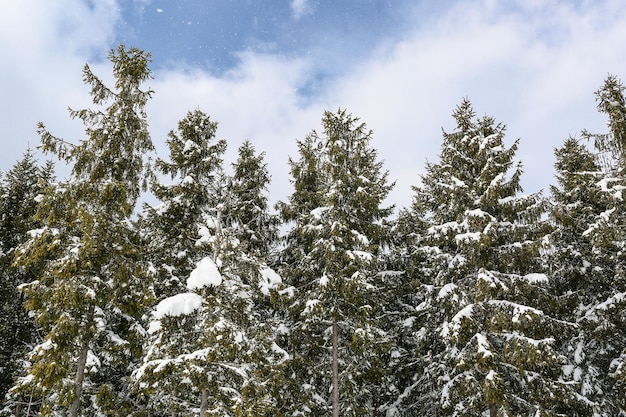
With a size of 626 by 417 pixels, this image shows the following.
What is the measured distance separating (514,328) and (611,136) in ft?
22.6

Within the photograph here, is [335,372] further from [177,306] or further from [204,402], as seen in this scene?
[177,306]

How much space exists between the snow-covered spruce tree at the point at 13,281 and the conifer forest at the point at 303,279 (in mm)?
84

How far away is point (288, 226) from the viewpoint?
849 inches

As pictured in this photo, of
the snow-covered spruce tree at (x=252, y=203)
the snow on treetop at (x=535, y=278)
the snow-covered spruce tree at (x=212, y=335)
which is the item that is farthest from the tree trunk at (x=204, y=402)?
the snow on treetop at (x=535, y=278)

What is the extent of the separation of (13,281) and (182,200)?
903cm

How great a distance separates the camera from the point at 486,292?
15.3m

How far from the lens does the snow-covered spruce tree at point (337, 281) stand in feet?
55.7

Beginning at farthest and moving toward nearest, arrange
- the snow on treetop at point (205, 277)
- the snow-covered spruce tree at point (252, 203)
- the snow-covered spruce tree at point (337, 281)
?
the snow-covered spruce tree at point (252, 203) < the snow-covered spruce tree at point (337, 281) < the snow on treetop at point (205, 277)

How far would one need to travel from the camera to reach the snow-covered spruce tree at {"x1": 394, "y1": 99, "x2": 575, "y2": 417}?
14961 mm

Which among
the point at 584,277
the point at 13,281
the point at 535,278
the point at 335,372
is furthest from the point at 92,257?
the point at 584,277

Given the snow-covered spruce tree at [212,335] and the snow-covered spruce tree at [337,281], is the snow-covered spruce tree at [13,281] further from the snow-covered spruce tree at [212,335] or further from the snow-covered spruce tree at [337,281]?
the snow-covered spruce tree at [337,281]

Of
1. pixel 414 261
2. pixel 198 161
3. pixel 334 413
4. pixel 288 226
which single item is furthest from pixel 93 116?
pixel 414 261

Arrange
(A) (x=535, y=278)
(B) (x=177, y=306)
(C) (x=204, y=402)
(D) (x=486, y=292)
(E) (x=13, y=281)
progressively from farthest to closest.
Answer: (E) (x=13, y=281) < (A) (x=535, y=278) < (D) (x=486, y=292) < (C) (x=204, y=402) < (B) (x=177, y=306)

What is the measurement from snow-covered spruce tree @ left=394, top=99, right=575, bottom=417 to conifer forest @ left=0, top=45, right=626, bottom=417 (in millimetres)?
83
